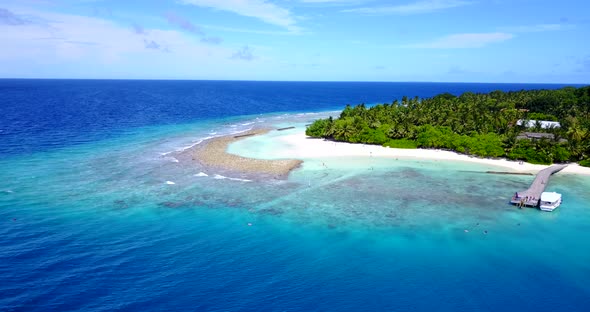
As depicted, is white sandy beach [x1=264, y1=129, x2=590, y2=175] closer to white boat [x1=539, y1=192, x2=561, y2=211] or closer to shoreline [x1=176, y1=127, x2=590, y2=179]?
shoreline [x1=176, y1=127, x2=590, y2=179]

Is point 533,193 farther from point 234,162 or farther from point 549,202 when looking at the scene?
point 234,162

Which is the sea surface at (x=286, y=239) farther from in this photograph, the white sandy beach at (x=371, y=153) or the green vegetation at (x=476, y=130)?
the green vegetation at (x=476, y=130)

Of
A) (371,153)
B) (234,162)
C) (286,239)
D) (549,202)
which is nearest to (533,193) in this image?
(549,202)

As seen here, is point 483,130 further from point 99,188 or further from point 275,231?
point 99,188

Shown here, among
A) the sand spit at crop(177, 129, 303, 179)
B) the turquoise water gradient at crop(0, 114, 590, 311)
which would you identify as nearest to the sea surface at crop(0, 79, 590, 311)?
the turquoise water gradient at crop(0, 114, 590, 311)

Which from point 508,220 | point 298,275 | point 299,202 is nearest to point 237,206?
point 299,202
